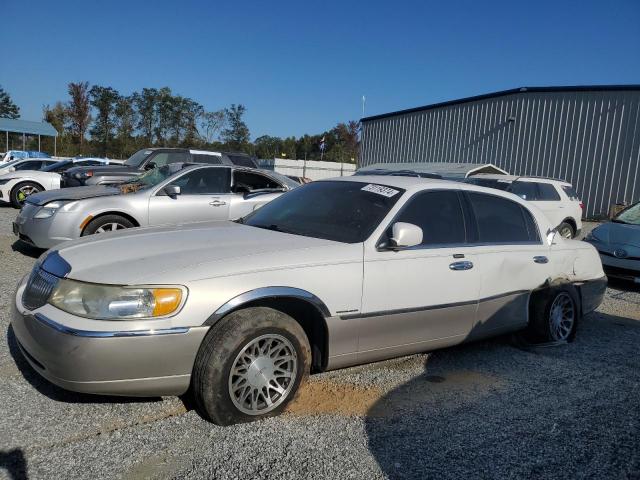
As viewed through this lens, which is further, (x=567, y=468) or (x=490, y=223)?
(x=490, y=223)

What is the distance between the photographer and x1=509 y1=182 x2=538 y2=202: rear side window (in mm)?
12383

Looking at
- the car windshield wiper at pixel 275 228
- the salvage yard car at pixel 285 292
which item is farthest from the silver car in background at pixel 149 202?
the salvage yard car at pixel 285 292

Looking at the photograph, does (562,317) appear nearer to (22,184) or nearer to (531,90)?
(22,184)

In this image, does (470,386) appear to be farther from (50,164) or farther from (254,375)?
(50,164)

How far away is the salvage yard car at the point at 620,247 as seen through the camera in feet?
26.1

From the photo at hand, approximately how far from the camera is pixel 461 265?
4.09 m

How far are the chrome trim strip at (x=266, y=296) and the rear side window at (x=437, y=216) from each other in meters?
0.95

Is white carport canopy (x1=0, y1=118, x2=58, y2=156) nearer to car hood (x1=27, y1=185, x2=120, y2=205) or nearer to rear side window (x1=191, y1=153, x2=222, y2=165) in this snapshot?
rear side window (x1=191, y1=153, x2=222, y2=165)

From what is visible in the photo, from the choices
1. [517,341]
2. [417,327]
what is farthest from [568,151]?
[417,327]

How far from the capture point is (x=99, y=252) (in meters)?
3.34

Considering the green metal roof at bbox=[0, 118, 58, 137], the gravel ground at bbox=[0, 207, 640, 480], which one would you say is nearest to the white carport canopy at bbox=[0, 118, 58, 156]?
the green metal roof at bbox=[0, 118, 58, 137]

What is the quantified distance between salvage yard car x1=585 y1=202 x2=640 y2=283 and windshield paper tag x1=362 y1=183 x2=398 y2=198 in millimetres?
5638

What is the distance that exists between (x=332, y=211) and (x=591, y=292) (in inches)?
120

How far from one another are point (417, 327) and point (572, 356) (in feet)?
6.26
